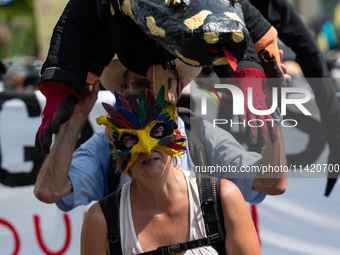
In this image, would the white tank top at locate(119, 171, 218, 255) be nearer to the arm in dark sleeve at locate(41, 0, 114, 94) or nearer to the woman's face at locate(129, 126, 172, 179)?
the woman's face at locate(129, 126, 172, 179)

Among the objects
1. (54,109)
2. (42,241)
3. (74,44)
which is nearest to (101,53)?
(74,44)

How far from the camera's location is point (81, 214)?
2984 mm

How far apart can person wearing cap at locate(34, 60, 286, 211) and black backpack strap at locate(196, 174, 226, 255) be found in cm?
39

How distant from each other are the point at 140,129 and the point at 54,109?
Result: 311mm

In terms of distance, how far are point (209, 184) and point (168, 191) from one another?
17 centimetres

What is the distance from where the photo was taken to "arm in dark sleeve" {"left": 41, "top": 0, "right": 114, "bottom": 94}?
152 cm

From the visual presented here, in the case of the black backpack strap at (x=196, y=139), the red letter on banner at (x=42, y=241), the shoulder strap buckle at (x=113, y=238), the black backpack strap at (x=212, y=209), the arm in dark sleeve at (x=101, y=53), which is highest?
the arm in dark sleeve at (x=101, y=53)

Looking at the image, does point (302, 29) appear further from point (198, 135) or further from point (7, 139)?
point (7, 139)

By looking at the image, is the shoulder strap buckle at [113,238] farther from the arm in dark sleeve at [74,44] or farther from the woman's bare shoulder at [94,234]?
the arm in dark sleeve at [74,44]

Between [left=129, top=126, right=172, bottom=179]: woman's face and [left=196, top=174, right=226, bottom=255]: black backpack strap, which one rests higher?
[left=129, top=126, right=172, bottom=179]: woman's face

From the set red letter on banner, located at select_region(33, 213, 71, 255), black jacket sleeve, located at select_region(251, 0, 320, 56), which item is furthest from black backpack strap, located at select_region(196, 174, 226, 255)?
red letter on banner, located at select_region(33, 213, 71, 255)

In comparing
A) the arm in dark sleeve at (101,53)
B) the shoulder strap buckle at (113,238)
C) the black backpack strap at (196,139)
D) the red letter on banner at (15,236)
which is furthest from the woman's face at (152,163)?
the red letter on banner at (15,236)

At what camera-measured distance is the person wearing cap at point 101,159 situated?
Answer: 2.07 metres

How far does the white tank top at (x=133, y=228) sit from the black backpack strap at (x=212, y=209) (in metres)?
0.02
